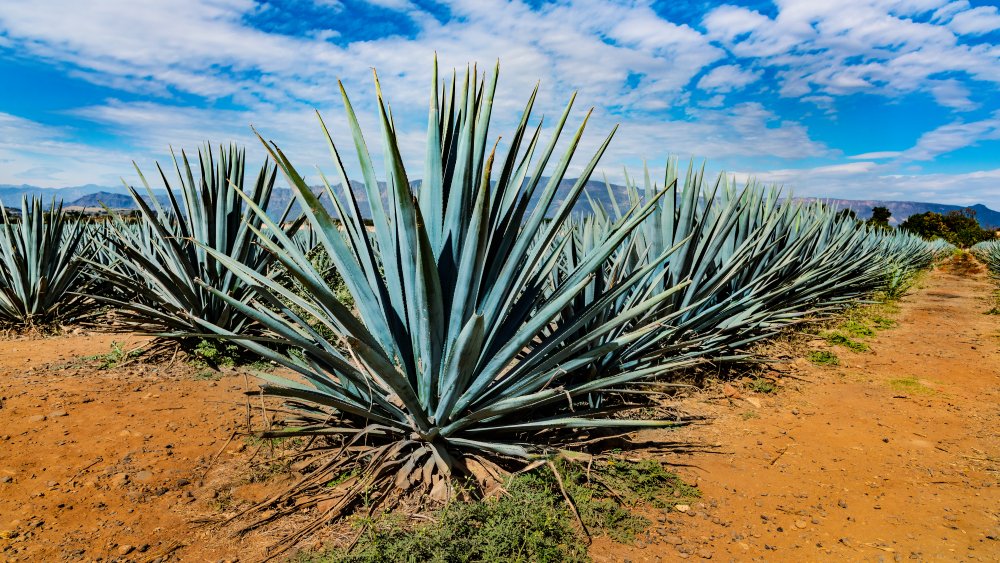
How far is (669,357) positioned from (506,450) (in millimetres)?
2064

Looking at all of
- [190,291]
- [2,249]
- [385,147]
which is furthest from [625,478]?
[2,249]

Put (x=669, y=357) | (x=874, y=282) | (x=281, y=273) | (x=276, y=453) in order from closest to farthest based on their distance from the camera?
(x=276, y=453), (x=669, y=357), (x=281, y=273), (x=874, y=282)

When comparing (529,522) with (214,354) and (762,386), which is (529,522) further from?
(214,354)

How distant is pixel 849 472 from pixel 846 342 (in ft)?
11.7

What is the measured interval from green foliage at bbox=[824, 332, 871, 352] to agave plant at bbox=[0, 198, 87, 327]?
303 inches

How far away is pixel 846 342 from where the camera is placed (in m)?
5.83

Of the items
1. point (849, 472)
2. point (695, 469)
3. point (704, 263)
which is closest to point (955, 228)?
point (704, 263)

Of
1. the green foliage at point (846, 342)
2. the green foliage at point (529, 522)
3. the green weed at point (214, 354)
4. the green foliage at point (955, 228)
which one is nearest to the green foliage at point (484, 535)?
the green foliage at point (529, 522)

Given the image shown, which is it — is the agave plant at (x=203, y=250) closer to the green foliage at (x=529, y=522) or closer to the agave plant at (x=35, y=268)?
the agave plant at (x=35, y=268)

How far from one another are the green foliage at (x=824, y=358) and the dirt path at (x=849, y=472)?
127mm

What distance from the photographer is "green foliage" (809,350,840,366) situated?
198 inches

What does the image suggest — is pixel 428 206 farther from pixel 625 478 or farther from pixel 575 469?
pixel 625 478

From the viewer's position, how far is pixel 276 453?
2.59 metres

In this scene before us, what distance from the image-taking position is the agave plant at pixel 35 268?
526 centimetres
